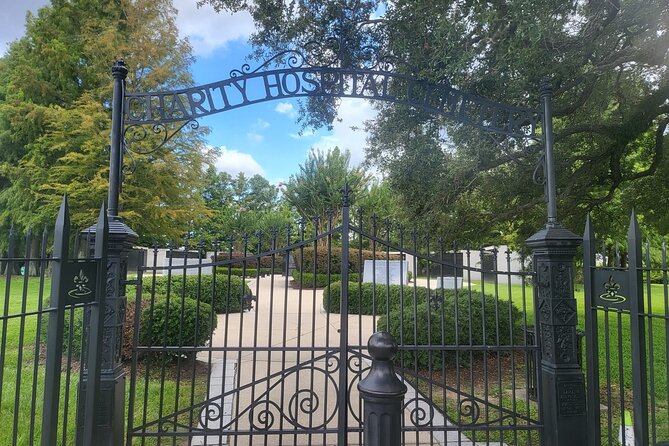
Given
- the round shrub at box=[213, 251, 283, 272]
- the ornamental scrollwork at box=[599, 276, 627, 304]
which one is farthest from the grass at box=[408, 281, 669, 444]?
the round shrub at box=[213, 251, 283, 272]

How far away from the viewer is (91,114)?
55.4ft

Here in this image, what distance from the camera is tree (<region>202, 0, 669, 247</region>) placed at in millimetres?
5238

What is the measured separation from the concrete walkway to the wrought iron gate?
27 millimetres

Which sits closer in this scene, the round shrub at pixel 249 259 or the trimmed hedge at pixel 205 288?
the round shrub at pixel 249 259

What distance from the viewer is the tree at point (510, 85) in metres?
5.24

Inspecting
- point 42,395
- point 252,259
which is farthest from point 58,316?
point 42,395

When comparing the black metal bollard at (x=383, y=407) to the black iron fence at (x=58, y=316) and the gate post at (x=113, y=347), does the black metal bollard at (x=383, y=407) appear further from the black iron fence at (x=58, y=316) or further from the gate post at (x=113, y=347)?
the gate post at (x=113, y=347)

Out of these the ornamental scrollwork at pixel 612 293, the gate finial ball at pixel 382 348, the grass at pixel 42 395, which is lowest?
the grass at pixel 42 395

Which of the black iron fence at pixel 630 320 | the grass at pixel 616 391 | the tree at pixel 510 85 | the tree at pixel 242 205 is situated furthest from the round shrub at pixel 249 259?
the tree at pixel 242 205

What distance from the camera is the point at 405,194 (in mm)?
8547

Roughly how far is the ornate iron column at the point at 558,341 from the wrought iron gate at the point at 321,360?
→ 144mm

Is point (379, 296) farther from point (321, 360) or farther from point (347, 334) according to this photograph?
point (347, 334)

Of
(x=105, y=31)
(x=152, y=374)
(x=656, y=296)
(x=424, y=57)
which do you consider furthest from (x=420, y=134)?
(x=656, y=296)

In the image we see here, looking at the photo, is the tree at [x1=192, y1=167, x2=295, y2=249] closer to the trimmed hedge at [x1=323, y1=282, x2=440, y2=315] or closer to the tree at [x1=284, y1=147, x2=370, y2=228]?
the tree at [x1=284, y1=147, x2=370, y2=228]
